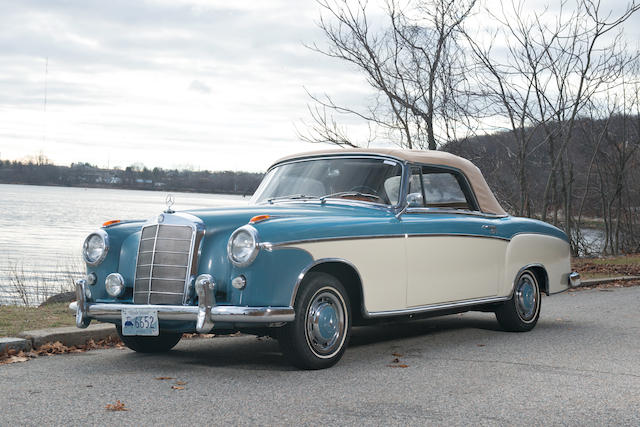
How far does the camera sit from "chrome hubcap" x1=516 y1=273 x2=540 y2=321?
8.55m

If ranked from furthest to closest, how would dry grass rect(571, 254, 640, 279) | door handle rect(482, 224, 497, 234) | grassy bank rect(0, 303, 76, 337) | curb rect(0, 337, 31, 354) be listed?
dry grass rect(571, 254, 640, 279) < door handle rect(482, 224, 497, 234) < grassy bank rect(0, 303, 76, 337) < curb rect(0, 337, 31, 354)

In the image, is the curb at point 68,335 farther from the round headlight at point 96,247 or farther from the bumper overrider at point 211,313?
the bumper overrider at point 211,313

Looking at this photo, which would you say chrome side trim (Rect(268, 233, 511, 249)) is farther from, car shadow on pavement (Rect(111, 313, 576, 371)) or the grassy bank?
the grassy bank

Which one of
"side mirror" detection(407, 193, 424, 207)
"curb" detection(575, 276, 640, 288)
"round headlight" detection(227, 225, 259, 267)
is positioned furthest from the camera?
"curb" detection(575, 276, 640, 288)

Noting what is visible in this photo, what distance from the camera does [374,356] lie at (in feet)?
22.4

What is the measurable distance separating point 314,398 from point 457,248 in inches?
115

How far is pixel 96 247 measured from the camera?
6609mm

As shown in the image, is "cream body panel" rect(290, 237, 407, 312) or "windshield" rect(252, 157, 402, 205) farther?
"windshield" rect(252, 157, 402, 205)

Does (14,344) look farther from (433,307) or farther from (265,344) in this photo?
(433,307)

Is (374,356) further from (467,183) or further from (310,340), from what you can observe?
(467,183)

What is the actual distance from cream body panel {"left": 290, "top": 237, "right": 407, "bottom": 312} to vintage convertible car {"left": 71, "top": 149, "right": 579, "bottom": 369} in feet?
0.04

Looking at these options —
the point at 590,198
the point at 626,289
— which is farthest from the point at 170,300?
the point at 590,198

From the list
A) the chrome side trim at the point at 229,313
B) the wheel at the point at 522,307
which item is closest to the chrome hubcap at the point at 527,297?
the wheel at the point at 522,307

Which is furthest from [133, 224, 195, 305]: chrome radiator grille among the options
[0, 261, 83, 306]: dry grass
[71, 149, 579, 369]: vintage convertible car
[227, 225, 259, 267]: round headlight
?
[0, 261, 83, 306]: dry grass
